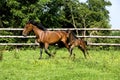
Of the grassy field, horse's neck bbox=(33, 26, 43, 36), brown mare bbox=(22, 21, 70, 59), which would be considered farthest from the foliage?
the grassy field

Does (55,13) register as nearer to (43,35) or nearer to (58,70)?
(43,35)

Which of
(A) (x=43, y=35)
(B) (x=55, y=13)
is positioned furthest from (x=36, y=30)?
(B) (x=55, y=13)

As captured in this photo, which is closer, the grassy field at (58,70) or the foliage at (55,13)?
the grassy field at (58,70)

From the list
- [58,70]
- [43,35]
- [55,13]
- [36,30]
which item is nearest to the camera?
[58,70]

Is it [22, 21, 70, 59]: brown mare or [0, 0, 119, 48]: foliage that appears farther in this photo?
[0, 0, 119, 48]: foliage

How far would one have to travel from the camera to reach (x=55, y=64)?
1417cm

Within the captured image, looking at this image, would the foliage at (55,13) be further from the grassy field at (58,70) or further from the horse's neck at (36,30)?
the grassy field at (58,70)

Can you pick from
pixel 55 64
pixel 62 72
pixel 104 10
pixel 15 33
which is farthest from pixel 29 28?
pixel 104 10

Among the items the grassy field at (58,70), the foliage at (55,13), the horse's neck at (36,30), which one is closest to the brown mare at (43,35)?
the horse's neck at (36,30)

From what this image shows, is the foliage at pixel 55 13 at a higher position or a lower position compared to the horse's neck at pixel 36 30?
lower

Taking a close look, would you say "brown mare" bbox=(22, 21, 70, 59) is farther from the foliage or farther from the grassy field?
the foliage

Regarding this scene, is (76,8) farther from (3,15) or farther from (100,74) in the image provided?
(100,74)

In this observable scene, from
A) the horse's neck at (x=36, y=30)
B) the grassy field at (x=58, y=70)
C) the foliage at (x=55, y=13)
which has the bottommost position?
the foliage at (x=55, y=13)

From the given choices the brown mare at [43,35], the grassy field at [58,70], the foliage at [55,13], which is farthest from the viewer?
the foliage at [55,13]
